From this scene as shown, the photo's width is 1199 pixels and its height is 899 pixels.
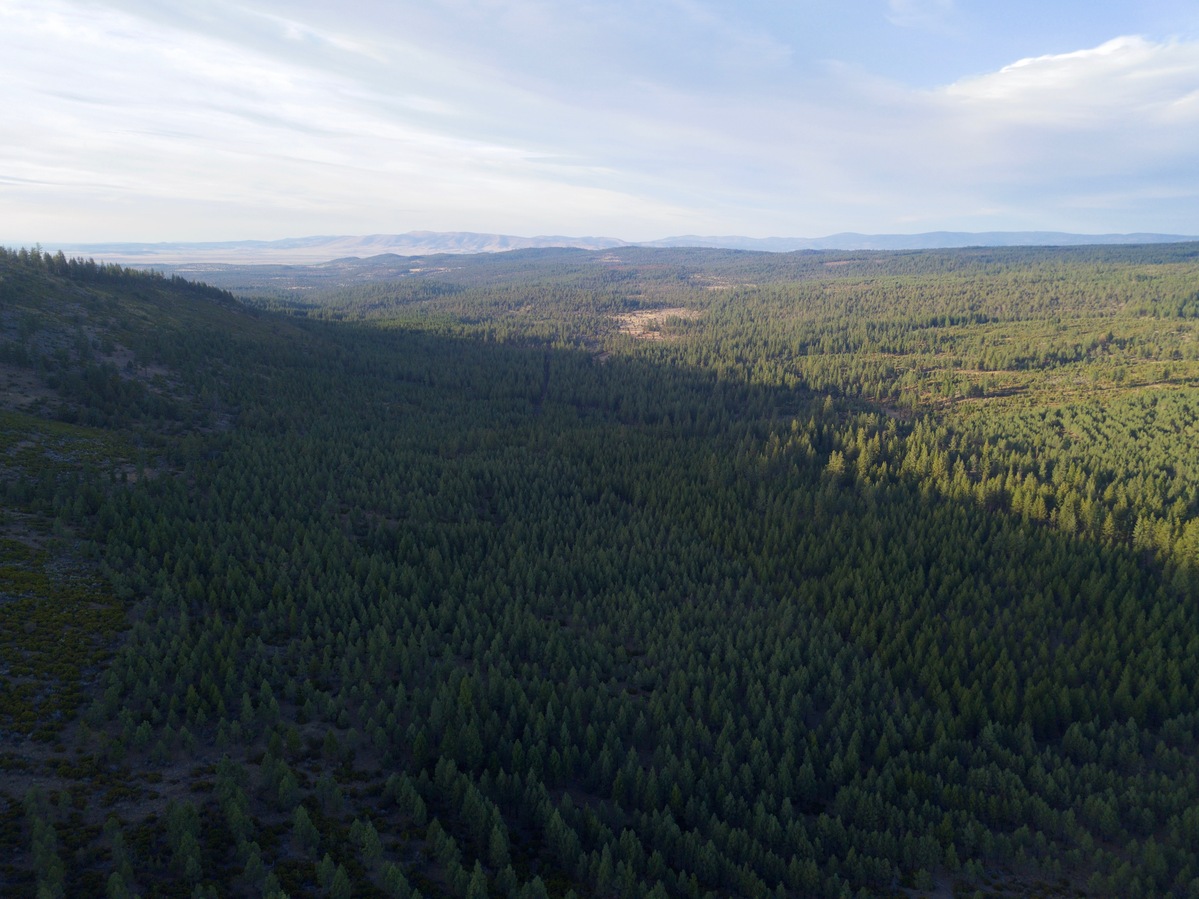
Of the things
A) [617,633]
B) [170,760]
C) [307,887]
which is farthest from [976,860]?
[170,760]

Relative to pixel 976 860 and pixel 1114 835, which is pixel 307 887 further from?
pixel 1114 835

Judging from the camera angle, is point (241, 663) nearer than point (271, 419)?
Yes

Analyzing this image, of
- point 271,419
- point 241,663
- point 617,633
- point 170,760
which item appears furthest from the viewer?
point 271,419

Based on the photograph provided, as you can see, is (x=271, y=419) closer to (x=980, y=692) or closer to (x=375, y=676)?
(x=375, y=676)

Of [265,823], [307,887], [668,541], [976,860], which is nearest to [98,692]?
[265,823]

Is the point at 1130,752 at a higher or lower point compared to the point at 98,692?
lower

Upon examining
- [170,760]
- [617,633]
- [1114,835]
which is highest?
[170,760]

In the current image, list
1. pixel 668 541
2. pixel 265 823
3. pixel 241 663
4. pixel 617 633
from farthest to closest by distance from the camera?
1. pixel 668 541
2. pixel 617 633
3. pixel 241 663
4. pixel 265 823
